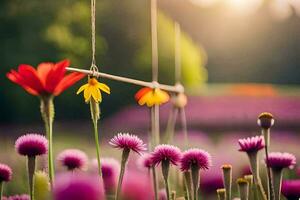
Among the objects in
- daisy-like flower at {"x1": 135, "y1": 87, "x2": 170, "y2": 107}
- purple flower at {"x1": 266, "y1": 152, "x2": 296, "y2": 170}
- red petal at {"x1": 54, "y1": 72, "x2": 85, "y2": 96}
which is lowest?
purple flower at {"x1": 266, "y1": 152, "x2": 296, "y2": 170}

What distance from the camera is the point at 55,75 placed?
494mm

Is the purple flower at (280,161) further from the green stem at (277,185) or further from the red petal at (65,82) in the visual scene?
the red petal at (65,82)

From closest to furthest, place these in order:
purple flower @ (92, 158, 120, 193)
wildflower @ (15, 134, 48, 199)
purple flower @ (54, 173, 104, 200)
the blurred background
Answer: purple flower @ (54, 173, 104, 200) < wildflower @ (15, 134, 48, 199) < purple flower @ (92, 158, 120, 193) < the blurred background

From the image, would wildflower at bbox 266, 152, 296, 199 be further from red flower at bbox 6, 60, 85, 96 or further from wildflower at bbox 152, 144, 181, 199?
red flower at bbox 6, 60, 85, 96

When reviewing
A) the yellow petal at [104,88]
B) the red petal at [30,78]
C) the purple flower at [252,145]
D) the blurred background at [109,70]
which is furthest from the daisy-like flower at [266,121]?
the blurred background at [109,70]

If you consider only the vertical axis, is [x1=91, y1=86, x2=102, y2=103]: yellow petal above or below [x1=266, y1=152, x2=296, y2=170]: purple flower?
above

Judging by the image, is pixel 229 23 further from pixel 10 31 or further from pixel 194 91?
pixel 10 31

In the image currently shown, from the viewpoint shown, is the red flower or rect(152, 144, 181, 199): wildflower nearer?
the red flower

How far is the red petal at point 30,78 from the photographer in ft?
1.61

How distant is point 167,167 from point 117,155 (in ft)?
10.1

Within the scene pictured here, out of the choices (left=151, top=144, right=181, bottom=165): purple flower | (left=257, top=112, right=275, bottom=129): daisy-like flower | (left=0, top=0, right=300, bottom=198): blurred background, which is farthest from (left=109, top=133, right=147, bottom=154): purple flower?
(left=0, top=0, right=300, bottom=198): blurred background

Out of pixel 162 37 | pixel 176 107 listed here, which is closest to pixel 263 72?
pixel 162 37

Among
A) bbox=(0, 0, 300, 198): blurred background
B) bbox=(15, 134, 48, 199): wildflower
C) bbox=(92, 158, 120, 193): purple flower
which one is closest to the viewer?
bbox=(15, 134, 48, 199): wildflower

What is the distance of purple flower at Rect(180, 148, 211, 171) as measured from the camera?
641 millimetres
